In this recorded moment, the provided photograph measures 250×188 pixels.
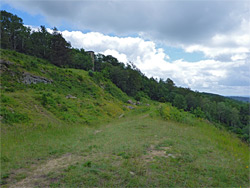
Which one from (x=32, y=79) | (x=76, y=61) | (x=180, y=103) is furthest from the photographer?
(x=180, y=103)

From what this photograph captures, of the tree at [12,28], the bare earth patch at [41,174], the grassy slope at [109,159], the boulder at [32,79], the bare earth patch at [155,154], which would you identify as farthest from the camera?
the tree at [12,28]

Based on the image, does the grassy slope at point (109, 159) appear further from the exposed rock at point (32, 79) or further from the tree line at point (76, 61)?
the tree line at point (76, 61)

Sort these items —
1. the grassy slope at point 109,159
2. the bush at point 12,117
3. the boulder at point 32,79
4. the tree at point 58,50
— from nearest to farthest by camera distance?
the grassy slope at point 109,159
the bush at point 12,117
the boulder at point 32,79
the tree at point 58,50

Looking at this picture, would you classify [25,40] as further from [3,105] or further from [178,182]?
[178,182]

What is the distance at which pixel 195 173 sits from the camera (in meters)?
4.06

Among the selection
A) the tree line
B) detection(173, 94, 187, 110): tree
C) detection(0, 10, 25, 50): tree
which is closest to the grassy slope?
the tree line

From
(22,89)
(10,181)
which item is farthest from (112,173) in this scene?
(22,89)

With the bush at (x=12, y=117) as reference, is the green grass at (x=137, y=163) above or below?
below

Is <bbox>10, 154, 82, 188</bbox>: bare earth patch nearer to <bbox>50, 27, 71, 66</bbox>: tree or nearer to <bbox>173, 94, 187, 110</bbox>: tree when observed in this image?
<bbox>50, 27, 71, 66</bbox>: tree

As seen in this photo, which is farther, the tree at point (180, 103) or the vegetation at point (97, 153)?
the tree at point (180, 103)

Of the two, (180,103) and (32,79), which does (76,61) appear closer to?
(32,79)

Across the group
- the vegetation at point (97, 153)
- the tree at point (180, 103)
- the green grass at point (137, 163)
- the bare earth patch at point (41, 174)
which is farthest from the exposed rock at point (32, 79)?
the tree at point (180, 103)

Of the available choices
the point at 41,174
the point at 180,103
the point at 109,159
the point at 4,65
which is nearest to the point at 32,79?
the point at 4,65

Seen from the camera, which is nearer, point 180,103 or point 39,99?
point 39,99
